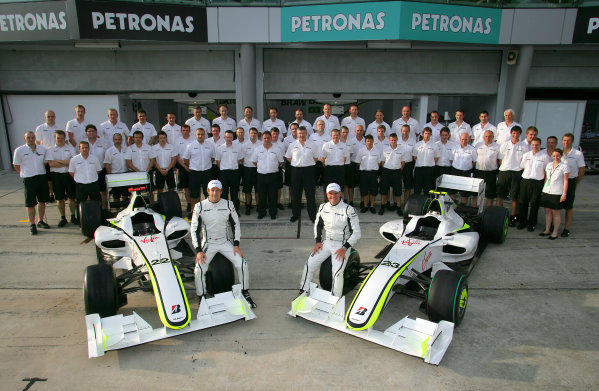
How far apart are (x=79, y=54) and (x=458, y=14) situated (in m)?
11.7

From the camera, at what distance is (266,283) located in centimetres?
596

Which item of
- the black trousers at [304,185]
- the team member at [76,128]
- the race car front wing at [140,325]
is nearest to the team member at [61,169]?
the team member at [76,128]

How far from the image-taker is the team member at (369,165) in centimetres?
900

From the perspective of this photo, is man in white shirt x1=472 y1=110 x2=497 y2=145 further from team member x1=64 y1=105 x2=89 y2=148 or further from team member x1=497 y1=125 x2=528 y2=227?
team member x1=64 y1=105 x2=89 y2=148

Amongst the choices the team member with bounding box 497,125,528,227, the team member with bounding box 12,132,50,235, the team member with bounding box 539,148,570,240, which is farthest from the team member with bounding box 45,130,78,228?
the team member with bounding box 539,148,570,240

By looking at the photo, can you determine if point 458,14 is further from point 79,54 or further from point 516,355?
point 79,54

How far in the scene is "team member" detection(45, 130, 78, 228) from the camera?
26.7 feet

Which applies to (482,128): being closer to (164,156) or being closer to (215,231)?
(215,231)

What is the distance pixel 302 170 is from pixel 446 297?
4.53m

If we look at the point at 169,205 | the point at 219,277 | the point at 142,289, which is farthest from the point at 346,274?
the point at 169,205

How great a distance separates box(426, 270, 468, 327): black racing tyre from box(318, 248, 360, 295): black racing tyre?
1.08 m

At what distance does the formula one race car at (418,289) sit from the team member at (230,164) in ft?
11.5

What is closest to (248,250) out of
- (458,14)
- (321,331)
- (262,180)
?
(262,180)

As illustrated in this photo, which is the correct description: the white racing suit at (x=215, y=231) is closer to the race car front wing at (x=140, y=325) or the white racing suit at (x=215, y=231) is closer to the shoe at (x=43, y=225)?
the race car front wing at (x=140, y=325)
